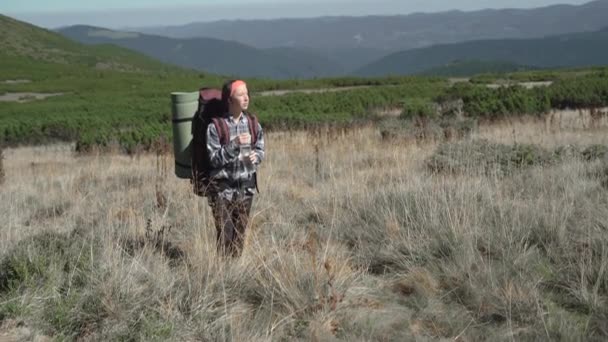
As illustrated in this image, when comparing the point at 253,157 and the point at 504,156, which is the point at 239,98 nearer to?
the point at 253,157

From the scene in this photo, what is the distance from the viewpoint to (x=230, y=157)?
13.2ft

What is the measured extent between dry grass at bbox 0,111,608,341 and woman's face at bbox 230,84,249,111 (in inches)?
33.9

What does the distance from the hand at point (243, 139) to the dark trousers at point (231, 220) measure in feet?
1.28

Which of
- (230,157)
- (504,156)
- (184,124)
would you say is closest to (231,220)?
(230,157)

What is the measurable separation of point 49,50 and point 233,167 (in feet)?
418

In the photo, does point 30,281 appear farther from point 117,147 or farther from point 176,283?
point 117,147

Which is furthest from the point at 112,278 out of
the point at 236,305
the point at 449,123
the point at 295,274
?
the point at 449,123

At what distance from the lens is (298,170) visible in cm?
857

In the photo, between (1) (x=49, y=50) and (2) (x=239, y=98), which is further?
(1) (x=49, y=50)

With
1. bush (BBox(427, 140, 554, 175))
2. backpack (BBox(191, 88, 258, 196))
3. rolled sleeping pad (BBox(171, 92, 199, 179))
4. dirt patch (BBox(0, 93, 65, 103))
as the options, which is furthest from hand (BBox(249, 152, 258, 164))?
dirt patch (BBox(0, 93, 65, 103))

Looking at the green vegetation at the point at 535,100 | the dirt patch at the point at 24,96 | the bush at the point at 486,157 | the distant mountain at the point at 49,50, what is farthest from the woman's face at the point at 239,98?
the distant mountain at the point at 49,50

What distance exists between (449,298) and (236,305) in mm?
1176

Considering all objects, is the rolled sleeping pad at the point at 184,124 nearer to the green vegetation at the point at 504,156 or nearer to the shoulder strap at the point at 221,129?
the shoulder strap at the point at 221,129

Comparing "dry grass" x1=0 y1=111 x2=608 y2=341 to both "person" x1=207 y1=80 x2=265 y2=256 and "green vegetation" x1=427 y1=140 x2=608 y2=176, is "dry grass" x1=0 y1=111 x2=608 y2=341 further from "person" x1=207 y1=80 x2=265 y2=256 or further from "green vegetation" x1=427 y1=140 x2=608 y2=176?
"green vegetation" x1=427 y1=140 x2=608 y2=176
